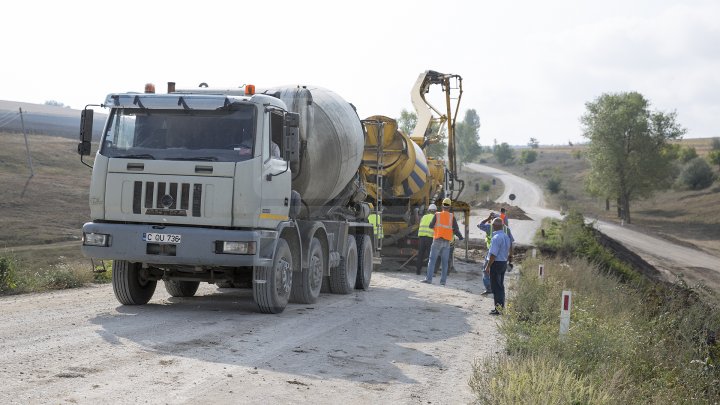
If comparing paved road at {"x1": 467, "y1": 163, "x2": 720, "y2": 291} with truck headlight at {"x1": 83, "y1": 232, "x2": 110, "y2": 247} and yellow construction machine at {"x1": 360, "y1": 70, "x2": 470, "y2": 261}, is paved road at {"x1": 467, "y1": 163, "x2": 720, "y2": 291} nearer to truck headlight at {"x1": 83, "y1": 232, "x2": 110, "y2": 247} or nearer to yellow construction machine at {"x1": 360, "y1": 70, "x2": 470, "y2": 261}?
yellow construction machine at {"x1": 360, "y1": 70, "x2": 470, "y2": 261}

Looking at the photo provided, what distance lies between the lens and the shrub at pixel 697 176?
83250 mm

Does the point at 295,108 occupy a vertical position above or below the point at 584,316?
above

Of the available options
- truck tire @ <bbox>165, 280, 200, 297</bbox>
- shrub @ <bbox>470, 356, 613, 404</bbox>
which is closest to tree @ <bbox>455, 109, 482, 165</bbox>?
truck tire @ <bbox>165, 280, 200, 297</bbox>

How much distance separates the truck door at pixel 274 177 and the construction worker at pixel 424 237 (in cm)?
829

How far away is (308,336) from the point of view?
10156mm

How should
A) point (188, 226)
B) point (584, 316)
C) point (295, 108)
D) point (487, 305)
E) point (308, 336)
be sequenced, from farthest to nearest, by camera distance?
1. point (487, 305)
2. point (295, 108)
3. point (584, 316)
4. point (188, 226)
5. point (308, 336)

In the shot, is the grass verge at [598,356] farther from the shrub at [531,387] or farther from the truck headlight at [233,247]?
the truck headlight at [233,247]

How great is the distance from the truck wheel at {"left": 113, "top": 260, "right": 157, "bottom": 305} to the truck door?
223 centimetres

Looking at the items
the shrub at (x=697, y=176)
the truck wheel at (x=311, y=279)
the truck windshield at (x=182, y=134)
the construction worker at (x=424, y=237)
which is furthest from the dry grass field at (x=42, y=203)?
the shrub at (x=697, y=176)

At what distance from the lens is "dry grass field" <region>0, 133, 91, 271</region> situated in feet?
98.0

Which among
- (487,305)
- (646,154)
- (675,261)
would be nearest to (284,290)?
(487,305)

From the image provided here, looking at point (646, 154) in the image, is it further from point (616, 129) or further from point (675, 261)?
point (675, 261)

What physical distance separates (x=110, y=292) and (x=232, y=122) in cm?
463

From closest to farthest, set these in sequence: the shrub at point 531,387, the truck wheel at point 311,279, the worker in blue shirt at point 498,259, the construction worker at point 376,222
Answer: the shrub at point 531,387, the truck wheel at point 311,279, the worker in blue shirt at point 498,259, the construction worker at point 376,222
